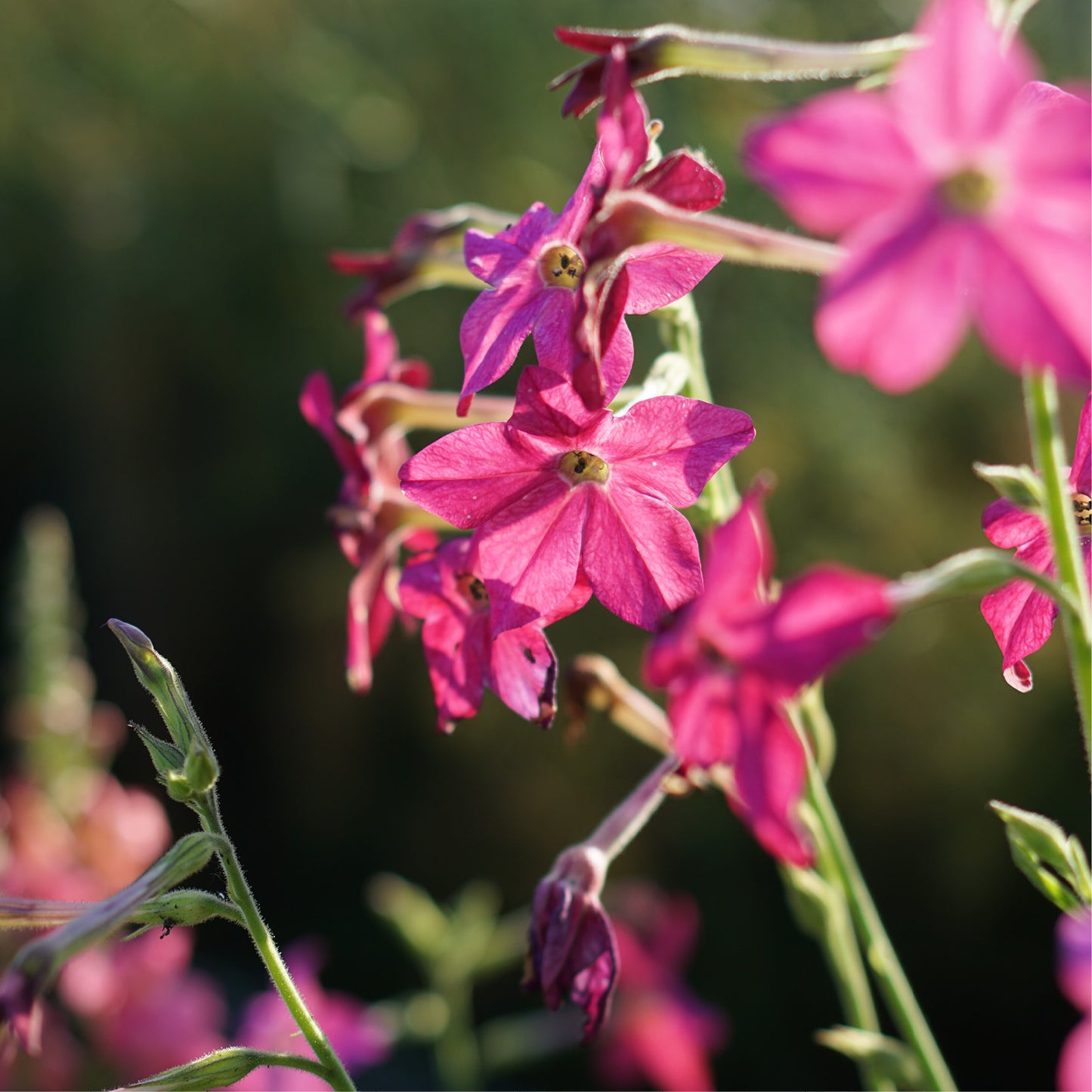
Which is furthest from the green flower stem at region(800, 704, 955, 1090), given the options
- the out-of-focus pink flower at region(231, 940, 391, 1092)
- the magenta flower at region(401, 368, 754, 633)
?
the out-of-focus pink flower at region(231, 940, 391, 1092)

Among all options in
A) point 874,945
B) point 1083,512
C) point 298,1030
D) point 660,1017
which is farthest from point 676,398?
point 660,1017

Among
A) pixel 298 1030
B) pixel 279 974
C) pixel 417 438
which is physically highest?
pixel 417 438

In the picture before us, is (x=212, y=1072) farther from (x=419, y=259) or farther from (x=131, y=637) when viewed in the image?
(x=419, y=259)

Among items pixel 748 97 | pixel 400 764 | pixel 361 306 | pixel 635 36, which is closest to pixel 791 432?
pixel 748 97

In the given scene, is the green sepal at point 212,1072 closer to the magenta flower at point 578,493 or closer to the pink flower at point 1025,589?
the magenta flower at point 578,493

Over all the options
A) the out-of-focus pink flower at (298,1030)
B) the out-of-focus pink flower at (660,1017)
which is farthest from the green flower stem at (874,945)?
the out-of-focus pink flower at (660,1017)

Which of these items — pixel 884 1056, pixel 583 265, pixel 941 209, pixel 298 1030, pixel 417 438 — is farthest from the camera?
pixel 417 438
